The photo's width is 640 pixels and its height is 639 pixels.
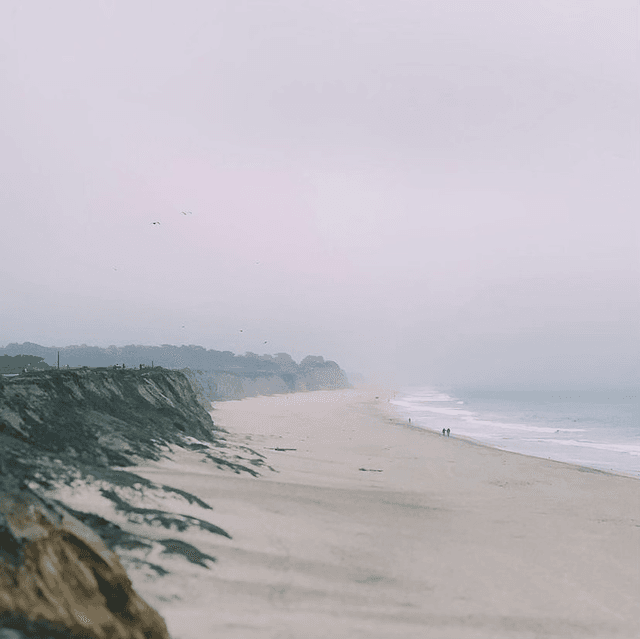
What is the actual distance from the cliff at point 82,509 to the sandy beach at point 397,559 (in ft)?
2.92

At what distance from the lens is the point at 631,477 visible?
24719 mm

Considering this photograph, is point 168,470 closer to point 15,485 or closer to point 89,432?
point 89,432

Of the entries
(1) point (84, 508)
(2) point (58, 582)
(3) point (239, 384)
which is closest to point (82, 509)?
(1) point (84, 508)

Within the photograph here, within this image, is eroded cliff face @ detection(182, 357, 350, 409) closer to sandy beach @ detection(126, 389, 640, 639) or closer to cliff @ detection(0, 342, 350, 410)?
cliff @ detection(0, 342, 350, 410)

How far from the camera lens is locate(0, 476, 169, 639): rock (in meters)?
5.03

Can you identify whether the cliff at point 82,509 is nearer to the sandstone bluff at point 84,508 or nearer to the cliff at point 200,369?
the sandstone bluff at point 84,508

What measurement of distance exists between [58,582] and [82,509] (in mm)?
3807

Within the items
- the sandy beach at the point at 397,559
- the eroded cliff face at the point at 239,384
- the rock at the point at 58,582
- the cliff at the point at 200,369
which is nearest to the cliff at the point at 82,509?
the rock at the point at 58,582

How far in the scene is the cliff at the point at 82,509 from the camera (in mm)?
5250

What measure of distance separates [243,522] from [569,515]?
12.2 meters

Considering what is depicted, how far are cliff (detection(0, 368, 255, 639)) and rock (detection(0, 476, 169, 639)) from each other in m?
0.01

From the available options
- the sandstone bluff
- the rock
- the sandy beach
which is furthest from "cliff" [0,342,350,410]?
the rock

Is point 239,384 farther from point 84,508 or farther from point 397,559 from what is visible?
point 84,508

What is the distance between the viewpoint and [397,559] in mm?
10750
